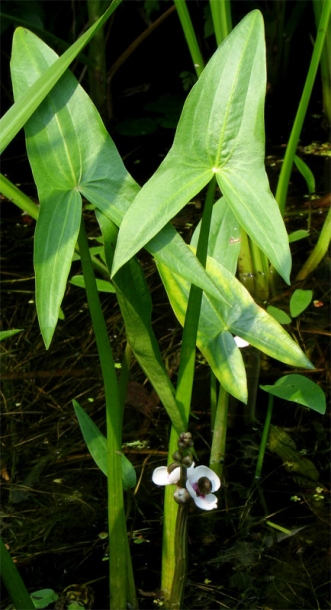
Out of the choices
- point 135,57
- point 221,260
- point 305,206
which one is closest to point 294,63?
point 135,57

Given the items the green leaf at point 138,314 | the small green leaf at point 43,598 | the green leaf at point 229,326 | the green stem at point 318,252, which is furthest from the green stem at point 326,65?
the small green leaf at point 43,598

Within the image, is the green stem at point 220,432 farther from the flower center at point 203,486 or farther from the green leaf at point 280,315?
the green leaf at point 280,315

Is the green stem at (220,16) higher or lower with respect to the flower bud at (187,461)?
higher

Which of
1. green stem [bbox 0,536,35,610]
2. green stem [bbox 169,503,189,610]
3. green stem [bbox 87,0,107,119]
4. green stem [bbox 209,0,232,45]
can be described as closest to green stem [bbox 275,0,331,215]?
green stem [bbox 209,0,232,45]

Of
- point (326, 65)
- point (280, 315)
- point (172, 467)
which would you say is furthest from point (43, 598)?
point (326, 65)

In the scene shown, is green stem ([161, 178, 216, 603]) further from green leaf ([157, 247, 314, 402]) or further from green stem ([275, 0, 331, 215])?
green stem ([275, 0, 331, 215])

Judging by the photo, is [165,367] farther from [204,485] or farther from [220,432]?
[204,485]
